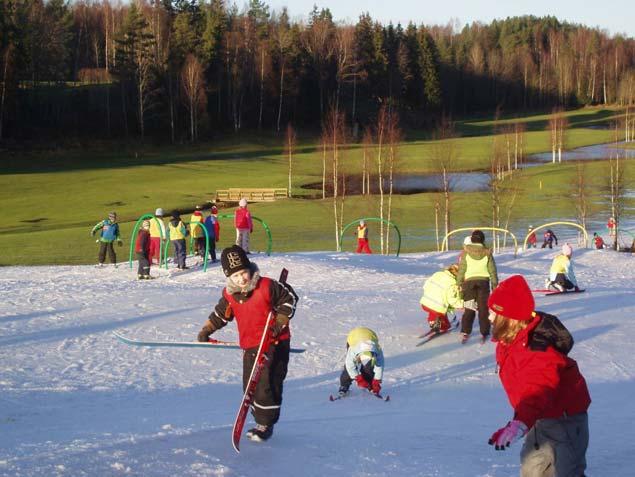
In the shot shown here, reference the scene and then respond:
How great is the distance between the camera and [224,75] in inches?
3615

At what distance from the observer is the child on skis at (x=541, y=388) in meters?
4.38

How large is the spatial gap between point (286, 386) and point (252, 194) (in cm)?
4550

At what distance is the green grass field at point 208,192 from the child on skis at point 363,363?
72.6 ft

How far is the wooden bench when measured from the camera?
53344mm

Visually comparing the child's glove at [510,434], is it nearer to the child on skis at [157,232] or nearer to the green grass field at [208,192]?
the child on skis at [157,232]

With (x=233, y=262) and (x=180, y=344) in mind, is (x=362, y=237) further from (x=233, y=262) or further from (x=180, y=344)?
(x=233, y=262)

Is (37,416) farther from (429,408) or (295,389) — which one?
(429,408)

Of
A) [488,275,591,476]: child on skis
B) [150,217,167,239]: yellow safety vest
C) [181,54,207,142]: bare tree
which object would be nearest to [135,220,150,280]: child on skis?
[150,217,167,239]: yellow safety vest

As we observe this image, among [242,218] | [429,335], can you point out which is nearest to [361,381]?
[429,335]

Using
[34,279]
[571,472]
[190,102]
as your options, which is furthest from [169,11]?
[571,472]

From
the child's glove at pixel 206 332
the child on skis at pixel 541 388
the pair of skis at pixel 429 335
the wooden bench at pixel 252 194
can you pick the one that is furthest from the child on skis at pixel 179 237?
the wooden bench at pixel 252 194

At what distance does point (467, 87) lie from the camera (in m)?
126

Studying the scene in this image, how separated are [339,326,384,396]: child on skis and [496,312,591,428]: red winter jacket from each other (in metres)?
4.23

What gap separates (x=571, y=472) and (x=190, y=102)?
3131 inches
